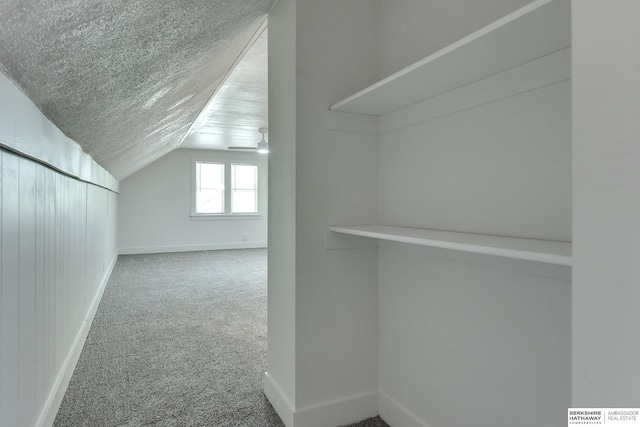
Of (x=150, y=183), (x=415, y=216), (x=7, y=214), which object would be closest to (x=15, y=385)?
(x=7, y=214)

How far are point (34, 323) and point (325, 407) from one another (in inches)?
52.2

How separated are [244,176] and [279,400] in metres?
6.62

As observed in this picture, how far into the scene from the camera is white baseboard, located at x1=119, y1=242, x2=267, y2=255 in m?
6.96

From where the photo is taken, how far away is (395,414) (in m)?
1.73

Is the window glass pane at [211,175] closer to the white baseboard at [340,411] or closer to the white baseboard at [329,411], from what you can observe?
the white baseboard at [329,411]

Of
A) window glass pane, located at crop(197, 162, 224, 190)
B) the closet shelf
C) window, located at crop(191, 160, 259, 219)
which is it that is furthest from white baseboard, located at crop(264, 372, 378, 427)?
window glass pane, located at crop(197, 162, 224, 190)

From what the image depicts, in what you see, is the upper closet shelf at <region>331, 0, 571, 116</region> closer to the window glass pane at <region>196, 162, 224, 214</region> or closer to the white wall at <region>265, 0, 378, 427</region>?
the white wall at <region>265, 0, 378, 427</region>

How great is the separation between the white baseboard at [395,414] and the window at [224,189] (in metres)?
6.43

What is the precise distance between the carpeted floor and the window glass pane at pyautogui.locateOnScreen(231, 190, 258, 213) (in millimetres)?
3439

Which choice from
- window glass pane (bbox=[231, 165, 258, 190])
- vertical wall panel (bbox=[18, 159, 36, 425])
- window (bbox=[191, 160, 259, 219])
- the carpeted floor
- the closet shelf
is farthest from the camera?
window glass pane (bbox=[231, 165, 258, 190])
